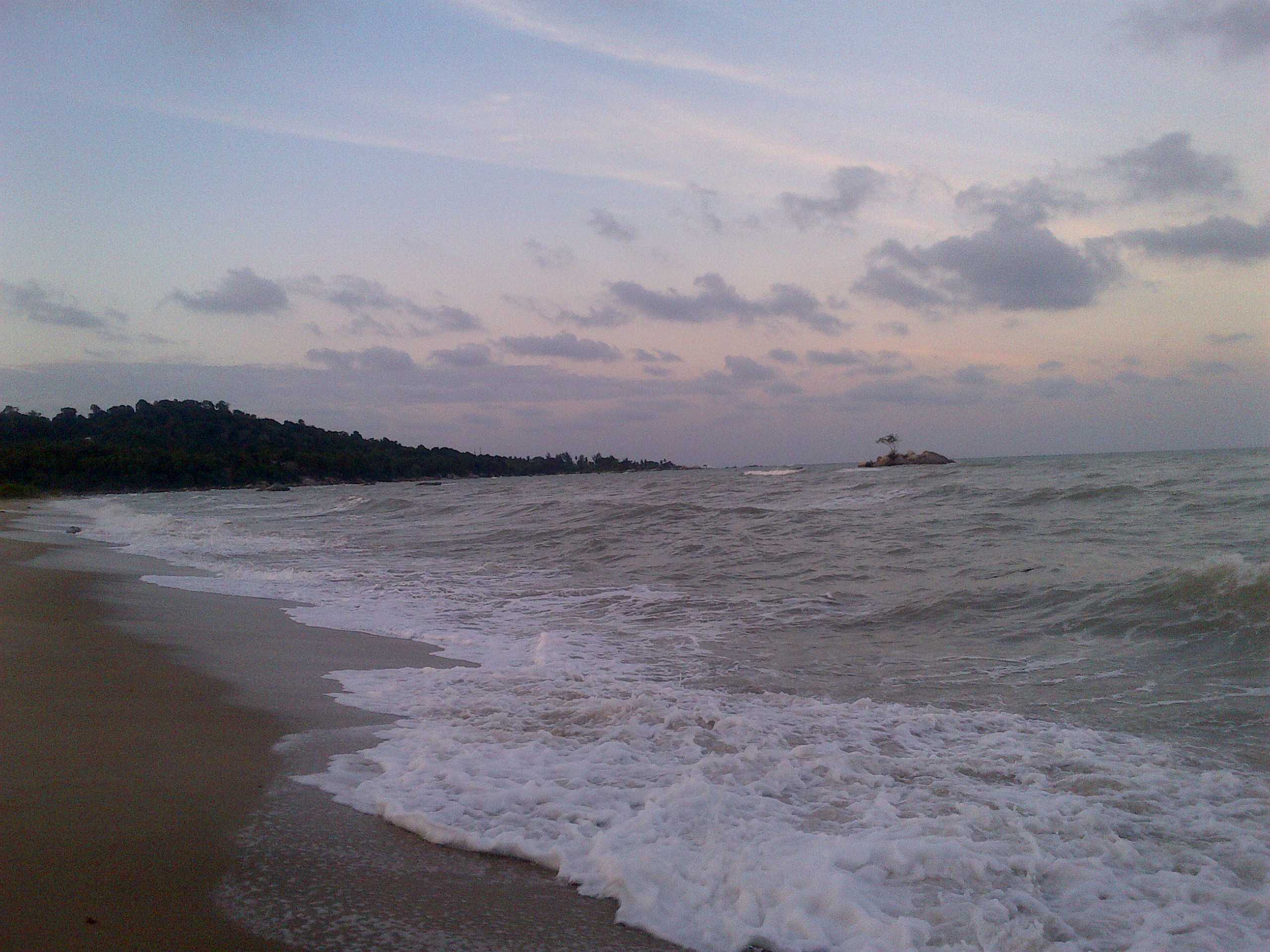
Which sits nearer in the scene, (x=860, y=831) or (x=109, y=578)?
(x=860, y=831)

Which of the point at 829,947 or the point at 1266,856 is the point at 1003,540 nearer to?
the point at 1266,856

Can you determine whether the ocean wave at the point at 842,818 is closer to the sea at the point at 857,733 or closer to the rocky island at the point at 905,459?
the sea at the point at 857,733

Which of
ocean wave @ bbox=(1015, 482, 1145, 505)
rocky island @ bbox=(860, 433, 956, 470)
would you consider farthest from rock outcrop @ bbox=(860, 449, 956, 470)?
ocean wave @ bbox=(1015, 482, 1145, 505)

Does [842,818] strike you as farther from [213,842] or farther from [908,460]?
[908,460]

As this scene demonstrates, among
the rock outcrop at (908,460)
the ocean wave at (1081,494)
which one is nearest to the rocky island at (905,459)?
the rock outcrop at (908,460)

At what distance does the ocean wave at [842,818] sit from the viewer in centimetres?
265

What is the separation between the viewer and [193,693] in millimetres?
5215

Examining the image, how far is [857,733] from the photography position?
4.60 meters

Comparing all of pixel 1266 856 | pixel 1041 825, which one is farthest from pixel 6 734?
pixel 1266 856

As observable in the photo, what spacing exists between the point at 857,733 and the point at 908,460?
5632 centimetres

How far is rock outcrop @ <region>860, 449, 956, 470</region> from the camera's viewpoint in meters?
56.7

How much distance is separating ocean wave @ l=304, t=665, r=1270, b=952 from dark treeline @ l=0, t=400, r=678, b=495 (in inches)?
2192

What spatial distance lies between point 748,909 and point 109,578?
38.1 feet

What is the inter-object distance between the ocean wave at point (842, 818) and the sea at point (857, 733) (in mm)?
14
